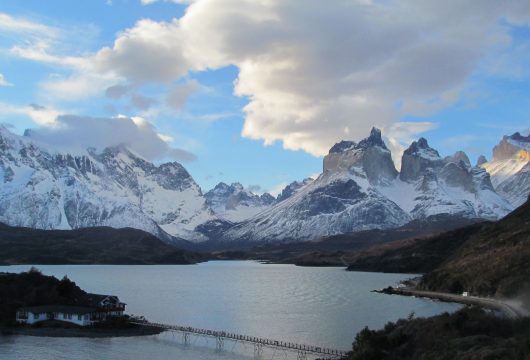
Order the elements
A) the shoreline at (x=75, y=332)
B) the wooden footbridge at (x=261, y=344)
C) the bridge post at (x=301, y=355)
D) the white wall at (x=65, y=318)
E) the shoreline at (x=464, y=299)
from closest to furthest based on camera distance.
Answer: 1. the bridge post at (x=301, y=355)
2. the wooden footbridge at (x=261, y=344)
3. the shoreline at (x=464, y=299)
4. the shoreline at (x=75, y=332)
5. the white wall at (x=65, y=318)

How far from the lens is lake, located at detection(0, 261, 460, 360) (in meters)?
80.2

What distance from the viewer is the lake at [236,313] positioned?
8025cm

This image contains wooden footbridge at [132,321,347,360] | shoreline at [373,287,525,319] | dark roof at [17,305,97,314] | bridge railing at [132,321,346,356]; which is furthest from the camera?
dark roof at [17,305,97,314]

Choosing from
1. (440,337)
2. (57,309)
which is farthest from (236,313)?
(440,337)

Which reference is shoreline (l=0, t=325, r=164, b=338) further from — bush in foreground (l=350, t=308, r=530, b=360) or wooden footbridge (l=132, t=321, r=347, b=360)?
bush in foreground (l=350, t=308, r=530, b=360)

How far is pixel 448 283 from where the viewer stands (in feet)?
456

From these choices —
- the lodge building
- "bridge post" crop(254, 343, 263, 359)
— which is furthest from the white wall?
"bridge post" crop(254, 343, 263, 359)

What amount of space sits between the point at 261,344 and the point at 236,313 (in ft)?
117

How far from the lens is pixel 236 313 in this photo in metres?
115

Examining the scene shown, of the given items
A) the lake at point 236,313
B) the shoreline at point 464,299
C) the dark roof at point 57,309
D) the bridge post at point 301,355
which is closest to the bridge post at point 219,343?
the lake at point 236,313

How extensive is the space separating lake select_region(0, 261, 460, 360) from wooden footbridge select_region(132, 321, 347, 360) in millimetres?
1114

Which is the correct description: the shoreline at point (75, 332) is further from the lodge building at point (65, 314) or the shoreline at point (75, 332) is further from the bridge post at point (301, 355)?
the bridge post at point (301, 355)

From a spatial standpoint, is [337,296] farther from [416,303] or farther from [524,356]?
[524,356]

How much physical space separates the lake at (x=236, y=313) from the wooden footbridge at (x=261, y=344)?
43.8 inches
